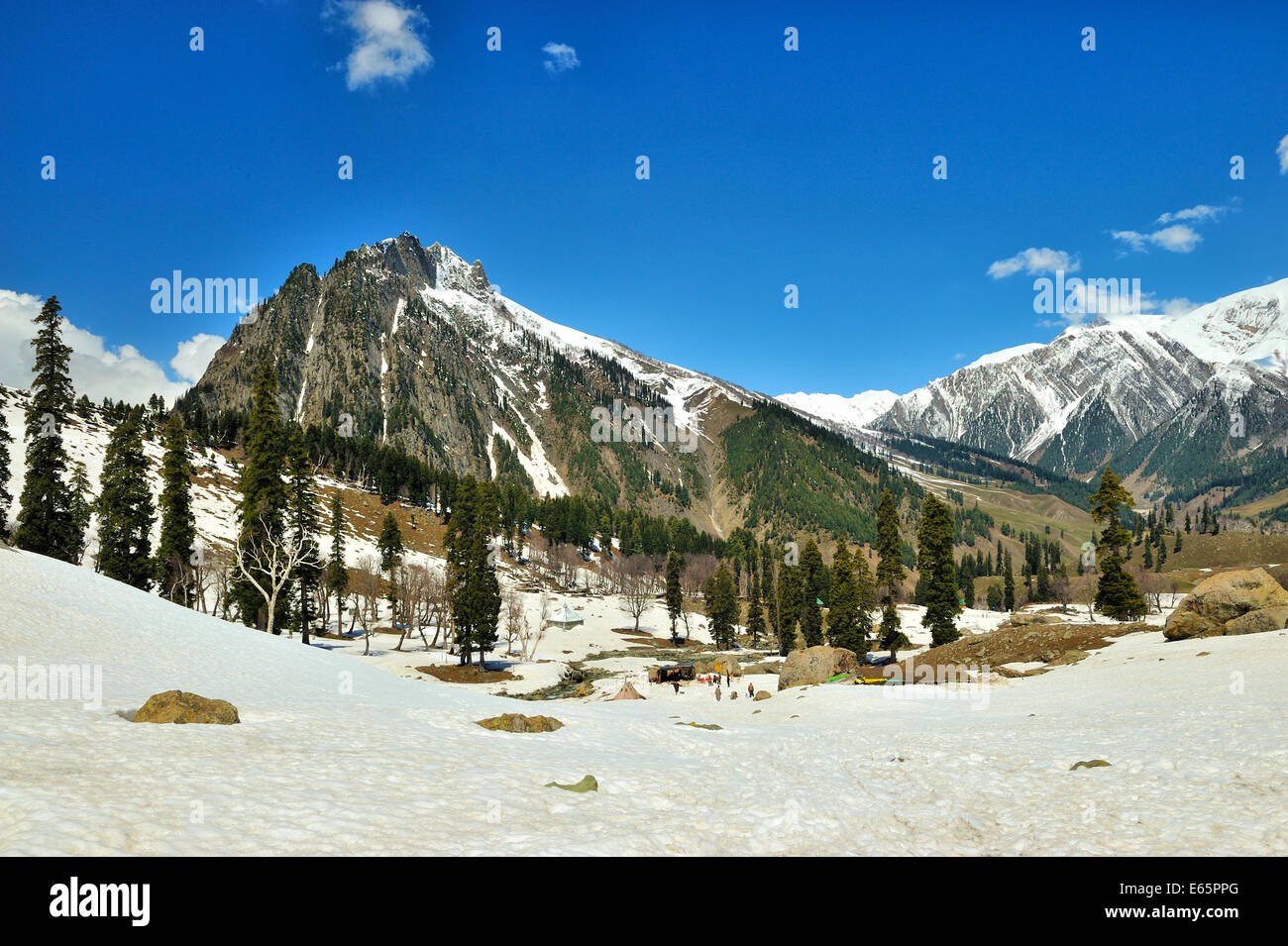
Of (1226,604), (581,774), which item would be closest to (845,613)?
(1226,604)

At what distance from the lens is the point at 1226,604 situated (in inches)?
1571

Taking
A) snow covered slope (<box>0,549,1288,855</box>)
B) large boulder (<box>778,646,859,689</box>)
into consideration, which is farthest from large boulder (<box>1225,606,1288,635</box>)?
large boulder (<box>778,646,859,689</box>)

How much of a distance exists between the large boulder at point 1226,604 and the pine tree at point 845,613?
30891 millimetres

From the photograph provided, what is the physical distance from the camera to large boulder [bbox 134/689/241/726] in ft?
48.8

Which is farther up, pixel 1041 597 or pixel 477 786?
pixel 477 786

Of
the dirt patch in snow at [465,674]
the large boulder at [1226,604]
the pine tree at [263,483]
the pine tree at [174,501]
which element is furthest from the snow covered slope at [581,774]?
the dirt patch in snow at [465,674]

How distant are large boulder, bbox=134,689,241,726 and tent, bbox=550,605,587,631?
101186 mm

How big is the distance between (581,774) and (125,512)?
56911 millimetres
